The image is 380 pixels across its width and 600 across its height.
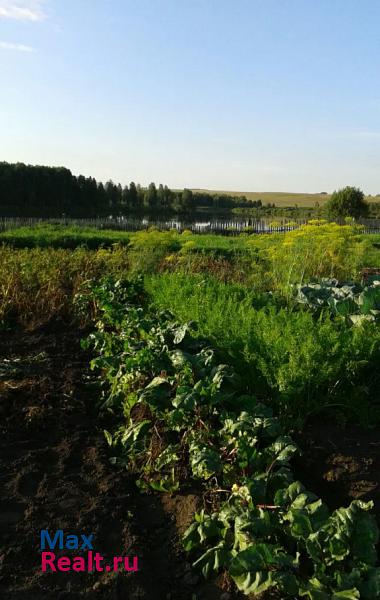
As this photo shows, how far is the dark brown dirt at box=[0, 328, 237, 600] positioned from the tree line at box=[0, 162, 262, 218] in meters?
62.2

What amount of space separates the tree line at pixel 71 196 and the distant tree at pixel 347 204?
124ft

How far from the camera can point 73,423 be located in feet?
13.6

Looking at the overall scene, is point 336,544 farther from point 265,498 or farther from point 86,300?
point 86,300

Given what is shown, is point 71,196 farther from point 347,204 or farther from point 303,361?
point 303,361

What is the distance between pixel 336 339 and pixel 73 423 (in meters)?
2.23

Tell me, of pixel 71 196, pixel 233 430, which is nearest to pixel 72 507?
pixel 233 430

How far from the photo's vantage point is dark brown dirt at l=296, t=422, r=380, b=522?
2.60 meters

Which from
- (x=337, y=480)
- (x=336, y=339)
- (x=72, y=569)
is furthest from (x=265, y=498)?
(x=336, y=339)

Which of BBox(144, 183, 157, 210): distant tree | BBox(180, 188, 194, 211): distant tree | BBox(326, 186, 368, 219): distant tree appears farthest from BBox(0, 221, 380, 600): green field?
BBox(144, 183, 157, 210): distant tree

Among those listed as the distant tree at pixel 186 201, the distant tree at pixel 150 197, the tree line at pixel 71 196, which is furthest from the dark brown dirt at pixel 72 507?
the distant tree at pixel 150 197

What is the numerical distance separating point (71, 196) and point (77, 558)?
262 feet

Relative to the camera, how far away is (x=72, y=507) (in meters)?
2.95

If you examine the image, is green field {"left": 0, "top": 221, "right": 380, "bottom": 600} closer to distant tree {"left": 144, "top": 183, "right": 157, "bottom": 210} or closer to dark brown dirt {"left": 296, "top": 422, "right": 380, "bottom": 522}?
dark brown dirt {"left": 296, "top": 422, "right": 380, "bottom": 522}

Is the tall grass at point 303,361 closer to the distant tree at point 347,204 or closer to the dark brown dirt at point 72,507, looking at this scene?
the dark brown dirt at point 72,507
